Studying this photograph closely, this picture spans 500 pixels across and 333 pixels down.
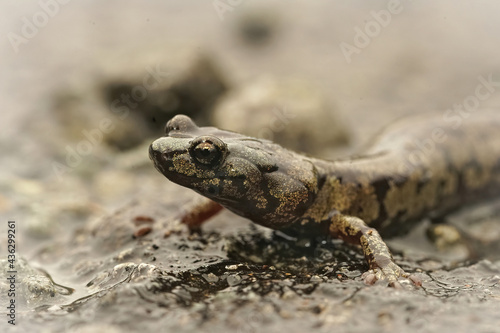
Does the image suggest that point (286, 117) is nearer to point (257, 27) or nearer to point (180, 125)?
point (180, 125)

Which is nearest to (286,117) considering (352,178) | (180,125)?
(352,178)

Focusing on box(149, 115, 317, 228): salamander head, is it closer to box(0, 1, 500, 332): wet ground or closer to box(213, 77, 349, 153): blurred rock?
box(0, 1, 500, 332): wet ground

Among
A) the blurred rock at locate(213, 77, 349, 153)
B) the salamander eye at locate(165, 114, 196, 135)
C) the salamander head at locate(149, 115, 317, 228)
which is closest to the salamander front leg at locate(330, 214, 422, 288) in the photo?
the salamander head at locate(149, 115, 317, 228)

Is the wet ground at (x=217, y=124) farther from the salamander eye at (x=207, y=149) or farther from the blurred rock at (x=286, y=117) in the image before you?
the salamander eye at (x=207, y=149)

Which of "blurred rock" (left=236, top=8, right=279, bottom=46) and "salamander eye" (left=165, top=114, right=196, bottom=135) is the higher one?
"blurred rock" (left=236, top=8, right=279, bottom=46)

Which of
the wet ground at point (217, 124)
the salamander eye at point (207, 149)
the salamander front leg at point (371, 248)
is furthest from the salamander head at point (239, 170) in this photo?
the wet ground at point (217, 124)
